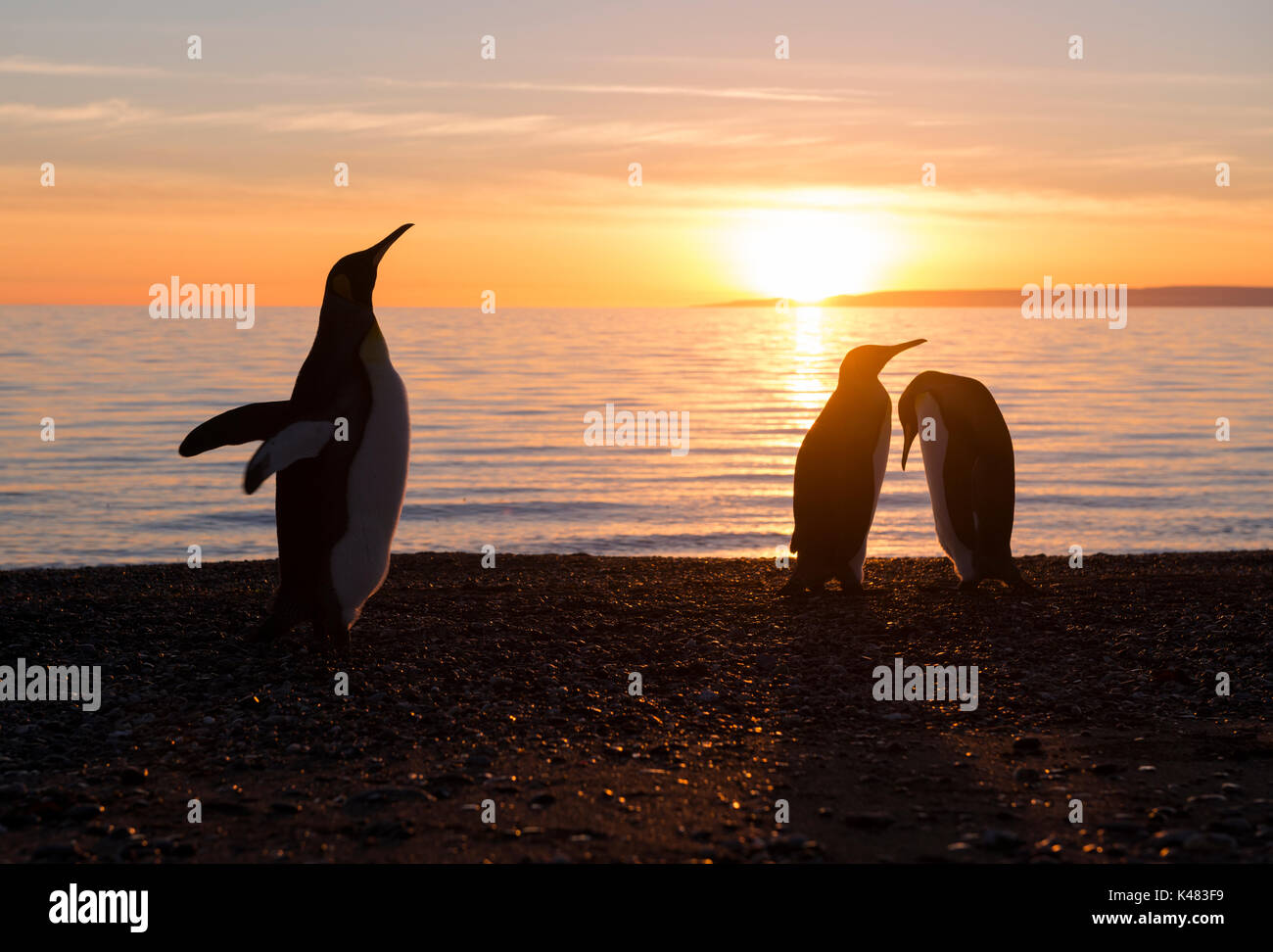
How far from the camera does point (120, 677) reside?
6.51 meters

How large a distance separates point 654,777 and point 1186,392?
139ft

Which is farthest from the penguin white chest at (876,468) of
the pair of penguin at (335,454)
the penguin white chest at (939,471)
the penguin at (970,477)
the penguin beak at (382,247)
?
the penguin beak at (382,247)

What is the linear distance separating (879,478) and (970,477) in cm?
79

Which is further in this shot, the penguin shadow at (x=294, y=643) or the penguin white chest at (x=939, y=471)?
the penguin white chest at (x=939, y=471)

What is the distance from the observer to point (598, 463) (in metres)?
25.3

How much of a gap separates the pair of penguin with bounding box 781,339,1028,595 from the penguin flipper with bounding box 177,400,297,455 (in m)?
4.67

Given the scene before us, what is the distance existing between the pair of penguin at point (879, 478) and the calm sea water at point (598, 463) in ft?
18.7

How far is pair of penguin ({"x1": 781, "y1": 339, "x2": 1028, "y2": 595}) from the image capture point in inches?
376

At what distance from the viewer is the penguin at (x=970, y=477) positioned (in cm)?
962

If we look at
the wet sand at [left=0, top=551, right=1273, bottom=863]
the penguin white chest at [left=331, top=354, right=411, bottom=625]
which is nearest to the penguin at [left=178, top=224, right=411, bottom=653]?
the penguin white chest at [left=331, top=354, right=411, bottom=625]

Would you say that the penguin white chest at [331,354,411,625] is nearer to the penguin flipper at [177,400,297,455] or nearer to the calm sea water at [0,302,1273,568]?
the penguin flipper at [177,400,297,455]

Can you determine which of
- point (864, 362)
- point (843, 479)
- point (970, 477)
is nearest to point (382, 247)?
point (843, 479)

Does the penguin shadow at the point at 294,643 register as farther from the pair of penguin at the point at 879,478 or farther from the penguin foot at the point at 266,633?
the pair of penguin at the point at 879,478
